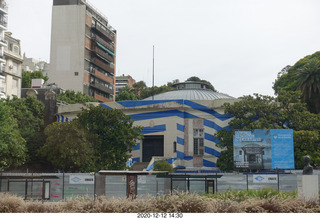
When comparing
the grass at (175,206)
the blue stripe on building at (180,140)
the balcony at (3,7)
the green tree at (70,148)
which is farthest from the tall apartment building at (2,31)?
the grass at (175,206)

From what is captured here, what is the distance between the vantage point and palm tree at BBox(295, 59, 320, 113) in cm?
6381

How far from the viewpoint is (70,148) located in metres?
46.4

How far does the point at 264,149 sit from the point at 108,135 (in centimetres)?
1747

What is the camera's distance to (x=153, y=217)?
18.7 m

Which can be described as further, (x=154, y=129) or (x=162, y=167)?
(x=154, y=129)

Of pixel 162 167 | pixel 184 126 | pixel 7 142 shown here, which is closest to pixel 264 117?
pixel 184 126

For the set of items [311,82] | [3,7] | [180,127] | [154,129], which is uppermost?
[3,7]

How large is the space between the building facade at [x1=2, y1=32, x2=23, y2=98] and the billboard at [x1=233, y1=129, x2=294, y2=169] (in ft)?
158

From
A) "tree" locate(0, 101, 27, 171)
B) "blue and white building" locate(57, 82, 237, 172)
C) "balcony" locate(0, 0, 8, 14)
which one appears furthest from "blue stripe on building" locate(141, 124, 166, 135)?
"balcony" locate(0, 0, 8, 14)

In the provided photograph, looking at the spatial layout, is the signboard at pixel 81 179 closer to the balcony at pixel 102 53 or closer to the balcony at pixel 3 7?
the balcony at pixel 3 7

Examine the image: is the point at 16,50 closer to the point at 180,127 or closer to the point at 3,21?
the point at 3,21

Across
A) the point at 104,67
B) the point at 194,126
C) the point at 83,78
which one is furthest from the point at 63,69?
the point at 194,126

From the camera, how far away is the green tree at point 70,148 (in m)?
46.0

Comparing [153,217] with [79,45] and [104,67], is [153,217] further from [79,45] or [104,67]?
[104,67]
